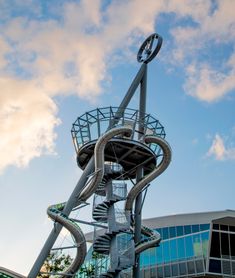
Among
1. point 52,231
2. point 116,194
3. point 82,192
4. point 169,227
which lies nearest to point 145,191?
point 116,194

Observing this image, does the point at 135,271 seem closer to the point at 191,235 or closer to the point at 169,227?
the point at 191,235

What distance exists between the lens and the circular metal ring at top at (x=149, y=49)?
41.6m

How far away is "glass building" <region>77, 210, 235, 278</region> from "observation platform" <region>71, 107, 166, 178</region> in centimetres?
706

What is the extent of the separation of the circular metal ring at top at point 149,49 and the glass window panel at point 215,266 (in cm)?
1818

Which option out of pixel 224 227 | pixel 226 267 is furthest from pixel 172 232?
pixel 226 267

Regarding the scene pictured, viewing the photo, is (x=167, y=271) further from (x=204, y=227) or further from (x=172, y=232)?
(x=204, y=227)

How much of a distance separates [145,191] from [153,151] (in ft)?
10.9

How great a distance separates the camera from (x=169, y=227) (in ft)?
156

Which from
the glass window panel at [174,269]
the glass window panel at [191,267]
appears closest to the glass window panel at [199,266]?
the glass window panel at [191,267]

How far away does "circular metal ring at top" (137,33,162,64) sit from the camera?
41.6 meters

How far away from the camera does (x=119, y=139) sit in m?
34.8

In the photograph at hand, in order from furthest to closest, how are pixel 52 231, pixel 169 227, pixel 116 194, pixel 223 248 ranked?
pixel 169 227 → pixel 223 248 → pixel 116 194 → pixel 52 231

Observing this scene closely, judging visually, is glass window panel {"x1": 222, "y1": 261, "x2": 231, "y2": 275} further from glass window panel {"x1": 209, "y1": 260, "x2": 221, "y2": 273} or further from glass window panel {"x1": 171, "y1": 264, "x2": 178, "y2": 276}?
glass window panel {"x1": 171, "y1": 264, "x2": 178, "y2": 276}

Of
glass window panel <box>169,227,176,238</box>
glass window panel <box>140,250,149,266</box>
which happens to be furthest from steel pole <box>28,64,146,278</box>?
glass window panel <box>169,227,176,238</box>
